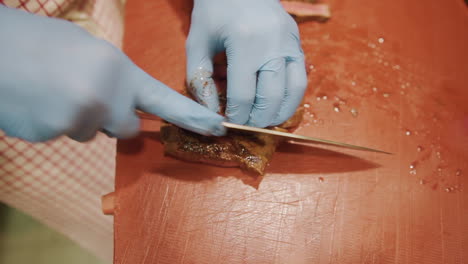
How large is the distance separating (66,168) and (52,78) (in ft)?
3.08

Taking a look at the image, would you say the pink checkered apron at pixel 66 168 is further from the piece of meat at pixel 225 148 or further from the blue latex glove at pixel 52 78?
the piece of meat at pixel 225 148

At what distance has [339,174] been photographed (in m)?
1.47

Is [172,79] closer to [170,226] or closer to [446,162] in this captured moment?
[170,226]

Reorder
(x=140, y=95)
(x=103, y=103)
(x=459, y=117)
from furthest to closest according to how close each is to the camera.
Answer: (x=459, y=117) < (x=140, y=95) < (x=103, y=103)

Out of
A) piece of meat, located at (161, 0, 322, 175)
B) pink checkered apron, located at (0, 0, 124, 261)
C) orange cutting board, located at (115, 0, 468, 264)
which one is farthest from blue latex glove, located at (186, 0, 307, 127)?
pink checkered apron, located at (0, 0, 124, 261)

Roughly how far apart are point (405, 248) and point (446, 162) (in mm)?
Answer: 484

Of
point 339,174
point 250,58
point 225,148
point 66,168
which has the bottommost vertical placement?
point 66,168

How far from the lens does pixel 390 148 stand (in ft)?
4.99

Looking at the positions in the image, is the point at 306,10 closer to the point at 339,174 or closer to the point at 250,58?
the point at 250,58

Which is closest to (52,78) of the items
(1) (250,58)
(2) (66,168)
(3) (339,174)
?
(1) (250,58)

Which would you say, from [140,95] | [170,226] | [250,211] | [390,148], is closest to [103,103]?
[140,95]

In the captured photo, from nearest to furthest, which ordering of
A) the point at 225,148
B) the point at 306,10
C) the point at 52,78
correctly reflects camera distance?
the point at 52,78 → the point at 225,148 → the point at 306,10

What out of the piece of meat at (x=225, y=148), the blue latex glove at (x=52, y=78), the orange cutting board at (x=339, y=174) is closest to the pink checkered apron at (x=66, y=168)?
the orange cutting board at (x=339, y=174)

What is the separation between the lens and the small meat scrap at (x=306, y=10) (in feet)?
5.58
